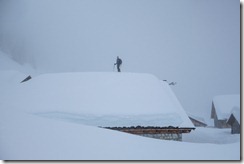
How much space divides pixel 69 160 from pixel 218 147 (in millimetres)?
2324

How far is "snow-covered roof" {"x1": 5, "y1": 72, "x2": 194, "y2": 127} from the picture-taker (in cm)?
477

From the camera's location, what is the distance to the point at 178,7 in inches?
204

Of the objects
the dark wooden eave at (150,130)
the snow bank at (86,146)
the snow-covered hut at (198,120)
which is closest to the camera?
the snow bank at (86,146)

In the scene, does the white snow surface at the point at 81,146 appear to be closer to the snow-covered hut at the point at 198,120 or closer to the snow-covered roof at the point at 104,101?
the snow-covered roof at the point at 104,101

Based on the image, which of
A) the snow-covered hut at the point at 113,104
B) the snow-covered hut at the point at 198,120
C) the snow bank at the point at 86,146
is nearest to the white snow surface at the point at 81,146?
the snow bank at the point at 86,146

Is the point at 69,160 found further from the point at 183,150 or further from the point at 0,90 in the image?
the point at 0,90

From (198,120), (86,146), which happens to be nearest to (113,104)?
(86,146)

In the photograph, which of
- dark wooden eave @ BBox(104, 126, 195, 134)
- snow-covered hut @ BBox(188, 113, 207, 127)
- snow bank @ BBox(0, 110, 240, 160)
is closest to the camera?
snow bank @ BBox(0, 110, 240, 160)

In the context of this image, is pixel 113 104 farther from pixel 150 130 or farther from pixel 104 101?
pixel 150 130

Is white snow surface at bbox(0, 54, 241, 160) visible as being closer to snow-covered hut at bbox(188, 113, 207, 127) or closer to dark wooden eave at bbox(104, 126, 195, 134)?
dark wooden eave at bbox(104, 126, 195, 134)

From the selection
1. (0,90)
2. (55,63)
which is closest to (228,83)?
(0,90)

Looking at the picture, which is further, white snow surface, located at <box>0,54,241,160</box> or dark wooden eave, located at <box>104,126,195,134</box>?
dark wooden eave, located at <box>104,126,195,134</box>

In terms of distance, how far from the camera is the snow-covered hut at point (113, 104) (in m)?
4.76

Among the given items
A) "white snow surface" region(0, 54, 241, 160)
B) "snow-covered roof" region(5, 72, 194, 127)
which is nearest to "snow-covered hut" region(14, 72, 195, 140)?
"snow-covered roof" region(5, 72, 194, 127)
